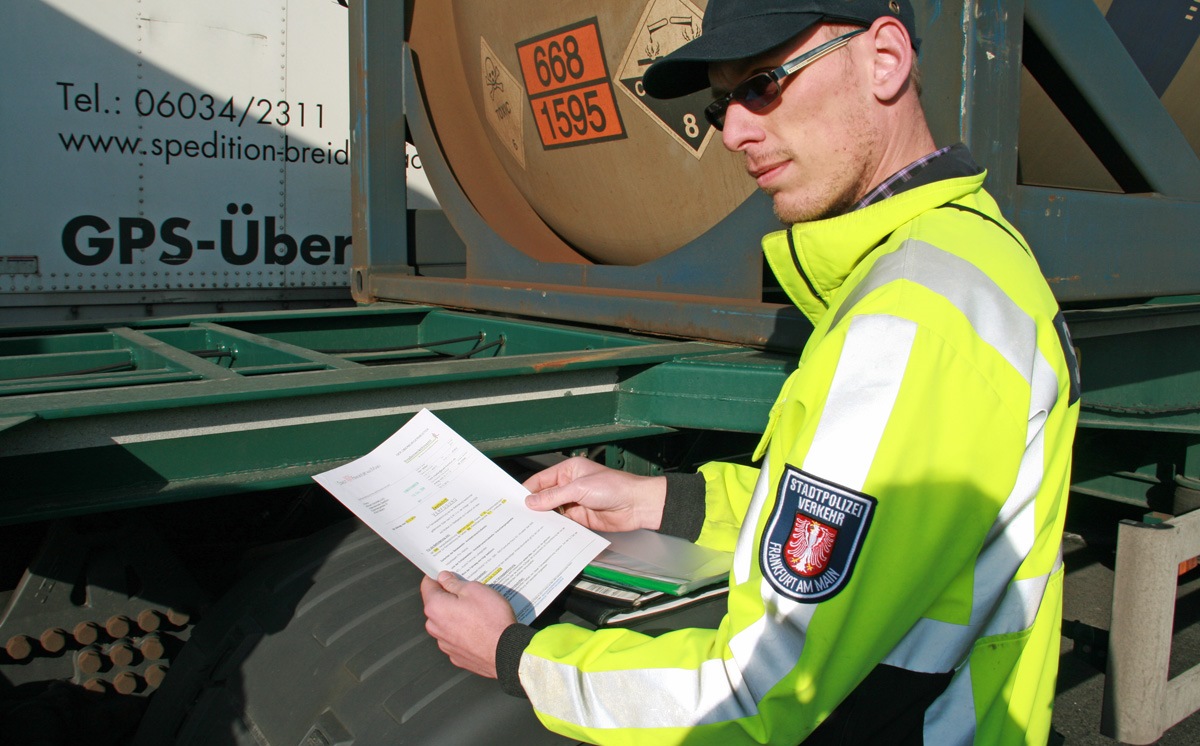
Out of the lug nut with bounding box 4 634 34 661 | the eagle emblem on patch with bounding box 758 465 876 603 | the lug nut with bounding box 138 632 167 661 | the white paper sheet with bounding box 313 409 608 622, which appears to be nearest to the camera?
the eagle emblem on patch with bounding box 758 465 876 603

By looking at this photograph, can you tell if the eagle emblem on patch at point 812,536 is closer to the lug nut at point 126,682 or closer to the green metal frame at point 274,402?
the green metal frame at point 274,402

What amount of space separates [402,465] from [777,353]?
87cm

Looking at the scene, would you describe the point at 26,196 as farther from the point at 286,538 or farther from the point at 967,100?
the point at 967,100

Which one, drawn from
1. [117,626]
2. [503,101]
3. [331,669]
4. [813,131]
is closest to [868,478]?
[813,131]

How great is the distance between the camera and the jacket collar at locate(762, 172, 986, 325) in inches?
45.4

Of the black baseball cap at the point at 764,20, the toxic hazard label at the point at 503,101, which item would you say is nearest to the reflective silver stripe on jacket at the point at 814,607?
the black baseball cap at the point at 764,20

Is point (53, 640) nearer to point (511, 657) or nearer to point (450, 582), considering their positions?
point (450, 582)

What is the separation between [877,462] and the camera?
0.91 m

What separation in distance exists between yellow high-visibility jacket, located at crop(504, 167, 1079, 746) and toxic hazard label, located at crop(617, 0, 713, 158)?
1.21 m

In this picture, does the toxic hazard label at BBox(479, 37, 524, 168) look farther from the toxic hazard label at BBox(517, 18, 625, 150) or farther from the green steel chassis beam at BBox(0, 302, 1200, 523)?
the green steel chassis beam at BBox(0, 302, 1200, 523)

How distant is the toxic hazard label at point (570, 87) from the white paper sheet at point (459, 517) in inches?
49.2

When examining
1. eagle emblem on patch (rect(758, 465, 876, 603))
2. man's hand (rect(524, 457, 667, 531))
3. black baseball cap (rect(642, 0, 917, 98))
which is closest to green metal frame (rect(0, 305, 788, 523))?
man's hand (rect(524, 457, 667, 531))

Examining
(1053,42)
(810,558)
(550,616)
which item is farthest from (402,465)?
(1053,42)

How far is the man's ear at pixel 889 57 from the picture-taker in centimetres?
119
